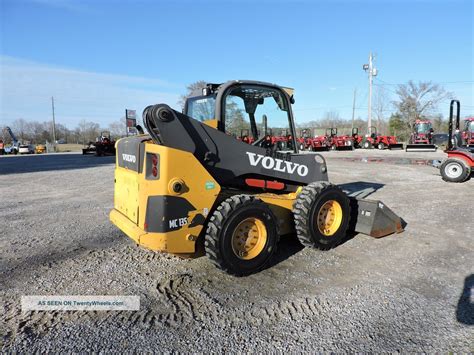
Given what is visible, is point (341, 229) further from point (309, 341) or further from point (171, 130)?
point (171, 130)

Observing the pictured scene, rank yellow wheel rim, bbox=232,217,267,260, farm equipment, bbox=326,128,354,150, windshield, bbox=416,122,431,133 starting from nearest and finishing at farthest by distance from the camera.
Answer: yellow wheel rim, bbox=232,217,267,260, windshield, bbox=416,122,431,133, farm equipment, bbox=326,128,354,150

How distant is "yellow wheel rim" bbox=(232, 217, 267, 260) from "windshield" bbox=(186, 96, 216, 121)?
59.2 inches

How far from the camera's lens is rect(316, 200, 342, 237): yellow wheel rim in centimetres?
462

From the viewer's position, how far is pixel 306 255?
4480 mm

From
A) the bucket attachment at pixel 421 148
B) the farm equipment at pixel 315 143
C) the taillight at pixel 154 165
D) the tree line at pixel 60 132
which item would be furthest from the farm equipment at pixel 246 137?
the tree line at pixel 60 132

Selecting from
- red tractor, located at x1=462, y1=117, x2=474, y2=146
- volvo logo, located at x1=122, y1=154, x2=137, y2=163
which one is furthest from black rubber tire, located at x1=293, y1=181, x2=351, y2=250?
red tractor, located at x1=462, y1=117, x2=474, y2=146

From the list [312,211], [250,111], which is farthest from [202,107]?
[312,211]

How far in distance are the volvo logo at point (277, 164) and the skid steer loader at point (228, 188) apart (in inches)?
0.5

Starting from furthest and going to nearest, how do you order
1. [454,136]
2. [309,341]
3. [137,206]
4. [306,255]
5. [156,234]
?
[454,136], [306,255], [137,206], [156,234], [309,341]

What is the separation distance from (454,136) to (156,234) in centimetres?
1206

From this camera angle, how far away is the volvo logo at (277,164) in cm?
422

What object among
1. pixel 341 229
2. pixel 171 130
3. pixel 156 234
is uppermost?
pixel 171 130

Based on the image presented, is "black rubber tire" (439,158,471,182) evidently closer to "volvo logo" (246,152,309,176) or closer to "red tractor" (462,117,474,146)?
"volvo logo" (246,152,309,176)

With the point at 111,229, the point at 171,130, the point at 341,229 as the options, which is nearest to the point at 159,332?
the point at 171,130
